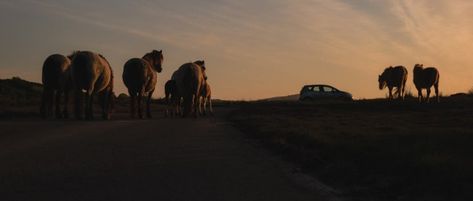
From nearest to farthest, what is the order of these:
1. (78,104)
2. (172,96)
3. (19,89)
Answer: (78,104), (172,96), (19,89)

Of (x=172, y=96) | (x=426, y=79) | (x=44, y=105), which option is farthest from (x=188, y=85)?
(x=426, y=79)

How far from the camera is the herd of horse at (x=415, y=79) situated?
47.0 meters

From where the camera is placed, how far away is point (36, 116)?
28.9 metres

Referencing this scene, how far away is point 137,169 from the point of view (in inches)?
414

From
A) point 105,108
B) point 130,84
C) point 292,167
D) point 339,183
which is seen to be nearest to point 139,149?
point 292,167

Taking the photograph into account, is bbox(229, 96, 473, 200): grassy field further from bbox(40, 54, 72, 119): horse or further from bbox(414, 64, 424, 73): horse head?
bbox(414, 64, 424, 73): horse head

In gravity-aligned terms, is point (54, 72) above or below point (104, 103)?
above

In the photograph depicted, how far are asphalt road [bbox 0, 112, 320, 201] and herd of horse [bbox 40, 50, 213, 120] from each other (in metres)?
9.75

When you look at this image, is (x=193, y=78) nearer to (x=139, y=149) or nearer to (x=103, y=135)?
(x=103, y=135)

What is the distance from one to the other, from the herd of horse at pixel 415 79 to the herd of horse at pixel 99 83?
19.2 metres

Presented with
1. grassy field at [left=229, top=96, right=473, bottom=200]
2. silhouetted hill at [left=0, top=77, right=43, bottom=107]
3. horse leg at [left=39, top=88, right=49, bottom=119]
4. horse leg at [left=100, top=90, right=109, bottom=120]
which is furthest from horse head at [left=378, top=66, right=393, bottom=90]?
grassy field at [left=229, top=96, right=473, bottom=200]

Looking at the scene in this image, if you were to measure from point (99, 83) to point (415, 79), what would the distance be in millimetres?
26895

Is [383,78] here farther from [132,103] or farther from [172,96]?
[132,103]

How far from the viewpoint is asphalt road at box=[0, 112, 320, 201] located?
8.53 meters
